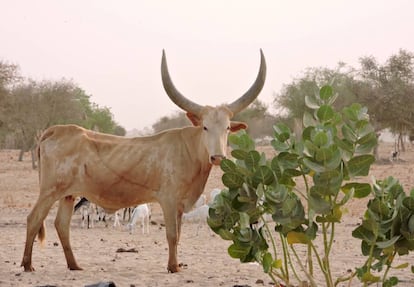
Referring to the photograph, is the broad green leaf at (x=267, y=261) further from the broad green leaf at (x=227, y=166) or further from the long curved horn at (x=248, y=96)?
the long curved horn at (x=248, y=96)

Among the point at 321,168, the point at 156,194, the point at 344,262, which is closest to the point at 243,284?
the point at 156,194

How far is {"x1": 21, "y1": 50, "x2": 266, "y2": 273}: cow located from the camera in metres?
8.34

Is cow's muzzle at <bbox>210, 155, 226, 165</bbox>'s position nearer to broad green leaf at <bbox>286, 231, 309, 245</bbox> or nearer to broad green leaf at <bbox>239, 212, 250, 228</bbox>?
broad green leaf at <bbox>239, 212, 250, 228</bbox>

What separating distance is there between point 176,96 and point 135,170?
999mm

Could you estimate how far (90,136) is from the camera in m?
8.78

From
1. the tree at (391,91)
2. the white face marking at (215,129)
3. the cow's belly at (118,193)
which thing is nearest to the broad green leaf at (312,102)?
the white face marking at (215,129)

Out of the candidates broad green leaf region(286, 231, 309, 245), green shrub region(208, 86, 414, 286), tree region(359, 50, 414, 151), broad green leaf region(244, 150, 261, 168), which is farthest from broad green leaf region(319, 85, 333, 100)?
tree region(359, 50, 414, 151)

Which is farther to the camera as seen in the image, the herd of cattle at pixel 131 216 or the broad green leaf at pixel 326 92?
the herd of cattle at pixel 131 216

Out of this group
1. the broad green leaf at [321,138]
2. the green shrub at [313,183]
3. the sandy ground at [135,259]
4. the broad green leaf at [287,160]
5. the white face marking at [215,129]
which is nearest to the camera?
the broad green leaf at [321,138]

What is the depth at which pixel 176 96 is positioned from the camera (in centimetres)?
838

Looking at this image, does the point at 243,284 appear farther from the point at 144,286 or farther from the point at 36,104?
the point at 36,104

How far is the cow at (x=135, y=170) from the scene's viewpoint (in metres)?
8.34

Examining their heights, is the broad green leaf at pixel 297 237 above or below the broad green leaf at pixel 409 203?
below

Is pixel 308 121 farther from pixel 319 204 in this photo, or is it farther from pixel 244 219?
pixel 244 219
